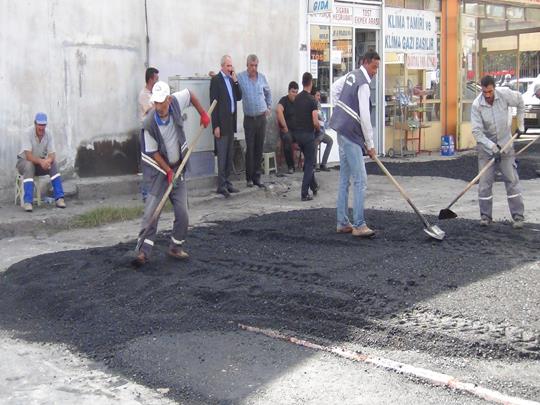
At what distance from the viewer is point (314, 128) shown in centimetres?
1239

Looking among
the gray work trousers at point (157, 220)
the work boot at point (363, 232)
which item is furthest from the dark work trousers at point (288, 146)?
the gray work trousers at point (157, 220)

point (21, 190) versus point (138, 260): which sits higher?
point (21, 190)

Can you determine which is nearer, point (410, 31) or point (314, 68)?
point (314, 68)

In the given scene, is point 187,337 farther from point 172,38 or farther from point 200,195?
point 172,38

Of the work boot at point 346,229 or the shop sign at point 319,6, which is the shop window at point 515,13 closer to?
the shop sign at point 319,6

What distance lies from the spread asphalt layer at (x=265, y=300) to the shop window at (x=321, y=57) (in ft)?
26.0

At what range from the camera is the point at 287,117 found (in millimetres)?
15352

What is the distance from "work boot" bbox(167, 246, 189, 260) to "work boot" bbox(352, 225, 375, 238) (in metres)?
2.10

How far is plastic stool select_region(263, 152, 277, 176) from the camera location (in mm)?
15211

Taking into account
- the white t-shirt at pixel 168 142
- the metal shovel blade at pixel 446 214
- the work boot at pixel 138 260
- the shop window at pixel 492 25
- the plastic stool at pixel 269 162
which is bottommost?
the work boot at pixel 138 260

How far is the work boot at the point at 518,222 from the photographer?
377 inches

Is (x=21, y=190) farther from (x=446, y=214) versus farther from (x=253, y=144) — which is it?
(x=446, y=214)

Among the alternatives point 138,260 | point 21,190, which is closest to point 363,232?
point 138,260

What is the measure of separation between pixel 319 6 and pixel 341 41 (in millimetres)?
1596
